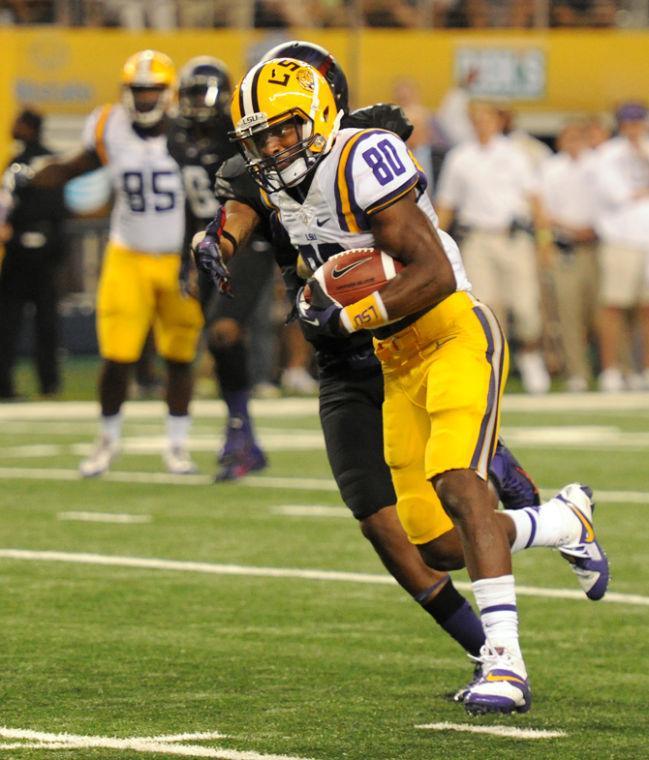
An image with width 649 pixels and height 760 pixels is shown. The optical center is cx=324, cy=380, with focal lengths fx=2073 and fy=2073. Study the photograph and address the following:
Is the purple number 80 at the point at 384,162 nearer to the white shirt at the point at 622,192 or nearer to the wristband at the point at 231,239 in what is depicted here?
the wristband at the point at 231,239

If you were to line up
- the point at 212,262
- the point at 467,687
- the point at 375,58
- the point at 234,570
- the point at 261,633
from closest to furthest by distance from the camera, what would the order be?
the point at 467,687 → the point at 212,262 → the point at 261,633 → the point at 234,570 → the point at 375,58

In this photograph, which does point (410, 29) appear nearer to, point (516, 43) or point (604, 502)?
point (516, 43)

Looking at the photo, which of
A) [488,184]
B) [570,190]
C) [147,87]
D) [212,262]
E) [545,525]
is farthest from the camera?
[570,190]

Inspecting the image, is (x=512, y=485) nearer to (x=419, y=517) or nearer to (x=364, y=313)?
(x=419, y=517)

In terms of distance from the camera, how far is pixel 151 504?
8906 mm

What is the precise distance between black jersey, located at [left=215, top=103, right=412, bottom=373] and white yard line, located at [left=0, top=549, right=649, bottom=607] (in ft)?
4.86

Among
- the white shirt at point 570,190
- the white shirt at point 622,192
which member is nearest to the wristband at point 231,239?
the white shirt at point 622,192

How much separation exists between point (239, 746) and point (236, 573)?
264cm

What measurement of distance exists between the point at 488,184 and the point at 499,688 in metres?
10.2

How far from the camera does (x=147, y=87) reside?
980 cm

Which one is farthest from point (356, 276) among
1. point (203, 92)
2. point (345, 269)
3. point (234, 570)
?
point (203, 92)

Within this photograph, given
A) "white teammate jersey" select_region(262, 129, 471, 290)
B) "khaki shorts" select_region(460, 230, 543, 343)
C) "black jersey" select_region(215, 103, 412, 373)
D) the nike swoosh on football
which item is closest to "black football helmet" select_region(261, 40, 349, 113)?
"black jersey" select_region(215, 103, 412, 373)

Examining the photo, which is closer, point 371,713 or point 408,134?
point 371,713

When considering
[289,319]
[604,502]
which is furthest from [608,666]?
[604,502]
